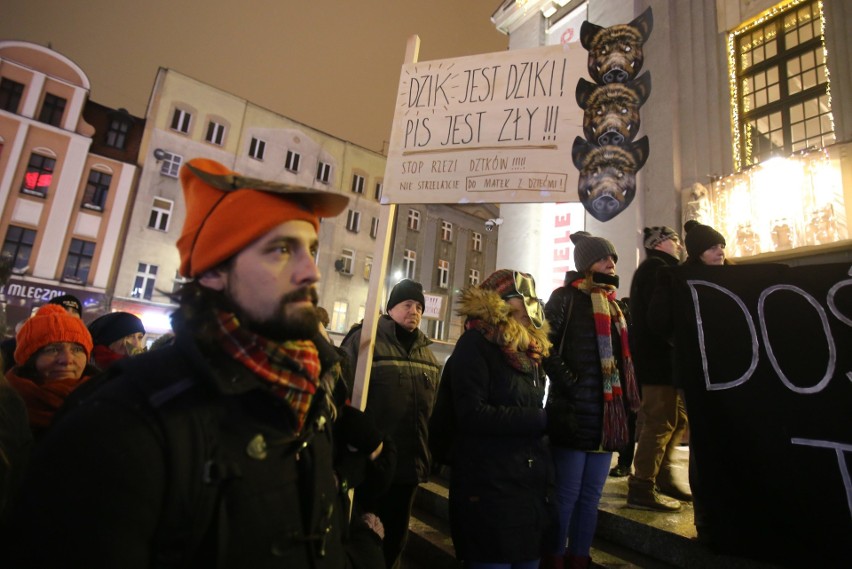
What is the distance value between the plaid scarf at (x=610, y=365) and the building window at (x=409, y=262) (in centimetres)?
2789

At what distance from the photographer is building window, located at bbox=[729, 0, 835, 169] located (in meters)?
7.93

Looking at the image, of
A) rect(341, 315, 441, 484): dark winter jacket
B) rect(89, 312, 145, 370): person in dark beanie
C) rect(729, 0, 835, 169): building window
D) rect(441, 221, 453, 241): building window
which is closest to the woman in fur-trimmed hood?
rect(341, 315, 441, 484): dark winter jacket

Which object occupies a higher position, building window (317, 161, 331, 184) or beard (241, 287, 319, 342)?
building window (317, 161, 331, 184)

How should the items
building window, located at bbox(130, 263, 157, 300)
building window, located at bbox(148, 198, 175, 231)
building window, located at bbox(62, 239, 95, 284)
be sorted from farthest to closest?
building window, located at bbox(148, 198, 175, 231) < building window, located at bbox(130, 263, 157, 300) < building window, located at bbox(62, 239, 95, 284)

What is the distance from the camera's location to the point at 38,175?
22109 millimetres

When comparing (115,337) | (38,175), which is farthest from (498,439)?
(38,175)

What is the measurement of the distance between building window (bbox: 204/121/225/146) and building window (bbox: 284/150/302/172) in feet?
13.5

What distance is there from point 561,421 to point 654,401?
1561 millimetres

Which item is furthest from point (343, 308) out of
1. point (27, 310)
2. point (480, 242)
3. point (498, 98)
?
point (498, 98)

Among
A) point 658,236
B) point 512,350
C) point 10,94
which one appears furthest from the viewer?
point 10,94

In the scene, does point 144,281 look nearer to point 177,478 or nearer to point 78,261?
point 78,261

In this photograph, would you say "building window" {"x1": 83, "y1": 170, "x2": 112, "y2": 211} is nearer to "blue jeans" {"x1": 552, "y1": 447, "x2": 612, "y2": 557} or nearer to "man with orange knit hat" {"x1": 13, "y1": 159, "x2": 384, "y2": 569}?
"blue jeans" {"x1": 552, "y1": 447, "x2": 612, "y2": 557}

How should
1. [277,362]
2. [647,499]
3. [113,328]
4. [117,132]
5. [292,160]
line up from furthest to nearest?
[292,160]
[117,132]
[113,328]
[647,499]
[277,362]

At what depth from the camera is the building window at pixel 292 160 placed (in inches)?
1179
